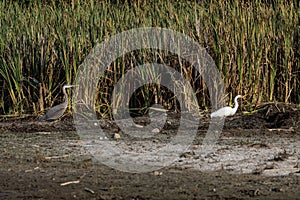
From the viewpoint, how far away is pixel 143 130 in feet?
25.6

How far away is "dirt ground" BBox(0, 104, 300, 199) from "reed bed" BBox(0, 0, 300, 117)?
0.63 meters

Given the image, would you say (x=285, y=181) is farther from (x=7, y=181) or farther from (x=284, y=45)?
(x=284, y=45)

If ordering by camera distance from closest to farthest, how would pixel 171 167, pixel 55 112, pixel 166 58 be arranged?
pixel 171 167 → pixel 55 112 → pixel 166 58

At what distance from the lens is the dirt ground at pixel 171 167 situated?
5164 mm

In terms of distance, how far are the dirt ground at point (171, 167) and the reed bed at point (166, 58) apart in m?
0.63

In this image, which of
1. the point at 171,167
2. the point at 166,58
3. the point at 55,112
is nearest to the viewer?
the point at 171,167

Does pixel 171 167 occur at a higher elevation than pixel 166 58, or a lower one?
lower

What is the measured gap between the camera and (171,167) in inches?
236

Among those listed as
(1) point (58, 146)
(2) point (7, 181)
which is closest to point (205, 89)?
(1) point (58, 146)

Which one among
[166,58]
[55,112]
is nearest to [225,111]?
[166,58]

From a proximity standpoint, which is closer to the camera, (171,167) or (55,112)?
(171,167)

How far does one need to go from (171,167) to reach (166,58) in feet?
9.62

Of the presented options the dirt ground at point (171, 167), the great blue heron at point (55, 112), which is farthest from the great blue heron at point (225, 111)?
the great blue heron at point (55, 112)

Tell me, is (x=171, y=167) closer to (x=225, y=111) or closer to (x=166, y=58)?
(x=225, y=111)
